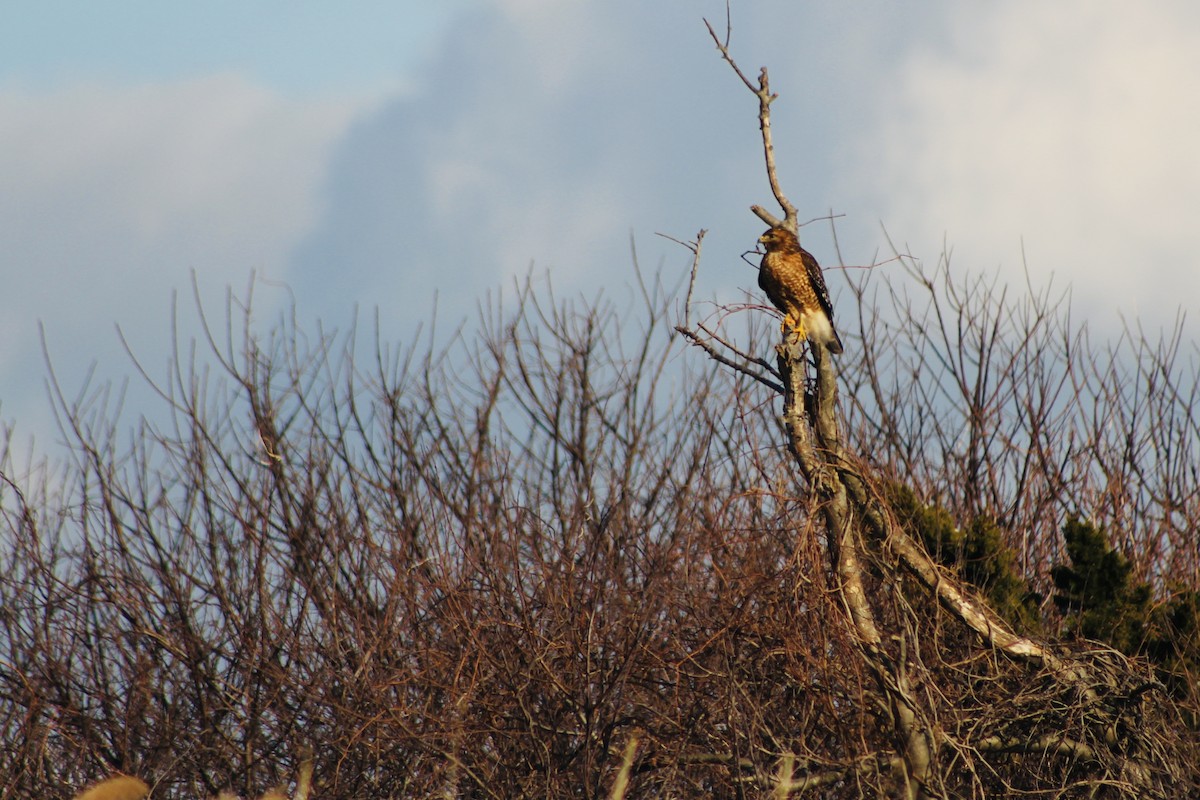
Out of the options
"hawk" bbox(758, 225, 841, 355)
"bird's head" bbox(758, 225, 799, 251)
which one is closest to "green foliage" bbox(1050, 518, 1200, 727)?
"hawk" bbox(758, 225, 841, 355)

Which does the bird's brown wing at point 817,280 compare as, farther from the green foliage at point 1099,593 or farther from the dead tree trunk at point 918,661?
the green foliage at point 1099,593

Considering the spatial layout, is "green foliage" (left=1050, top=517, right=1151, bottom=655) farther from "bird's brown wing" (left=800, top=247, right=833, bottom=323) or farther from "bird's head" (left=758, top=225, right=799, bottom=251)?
"bird's head" (left=758, top=225, right=799, bottom=251)

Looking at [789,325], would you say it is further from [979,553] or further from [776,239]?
[979,553]

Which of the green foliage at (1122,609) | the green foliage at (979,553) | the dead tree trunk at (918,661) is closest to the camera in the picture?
the dead tree trunk at (918,661)

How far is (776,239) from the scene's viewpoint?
741cm

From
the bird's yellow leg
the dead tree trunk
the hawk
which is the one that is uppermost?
the hawk

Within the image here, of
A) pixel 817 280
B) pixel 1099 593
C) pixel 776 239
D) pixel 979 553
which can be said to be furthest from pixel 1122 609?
pixel 776 239

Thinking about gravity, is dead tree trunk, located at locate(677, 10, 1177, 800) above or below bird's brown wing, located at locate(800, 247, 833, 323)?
below

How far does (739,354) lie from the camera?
249 inches

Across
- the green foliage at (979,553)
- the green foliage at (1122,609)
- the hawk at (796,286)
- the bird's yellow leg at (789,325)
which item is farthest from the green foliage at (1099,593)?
the bird's yellow leg at (789,325)

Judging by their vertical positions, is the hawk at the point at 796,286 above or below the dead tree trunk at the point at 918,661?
above

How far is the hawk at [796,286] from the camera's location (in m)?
7.52

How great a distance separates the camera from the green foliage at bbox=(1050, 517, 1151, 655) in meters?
8.41

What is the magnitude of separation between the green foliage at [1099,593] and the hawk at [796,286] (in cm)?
258
